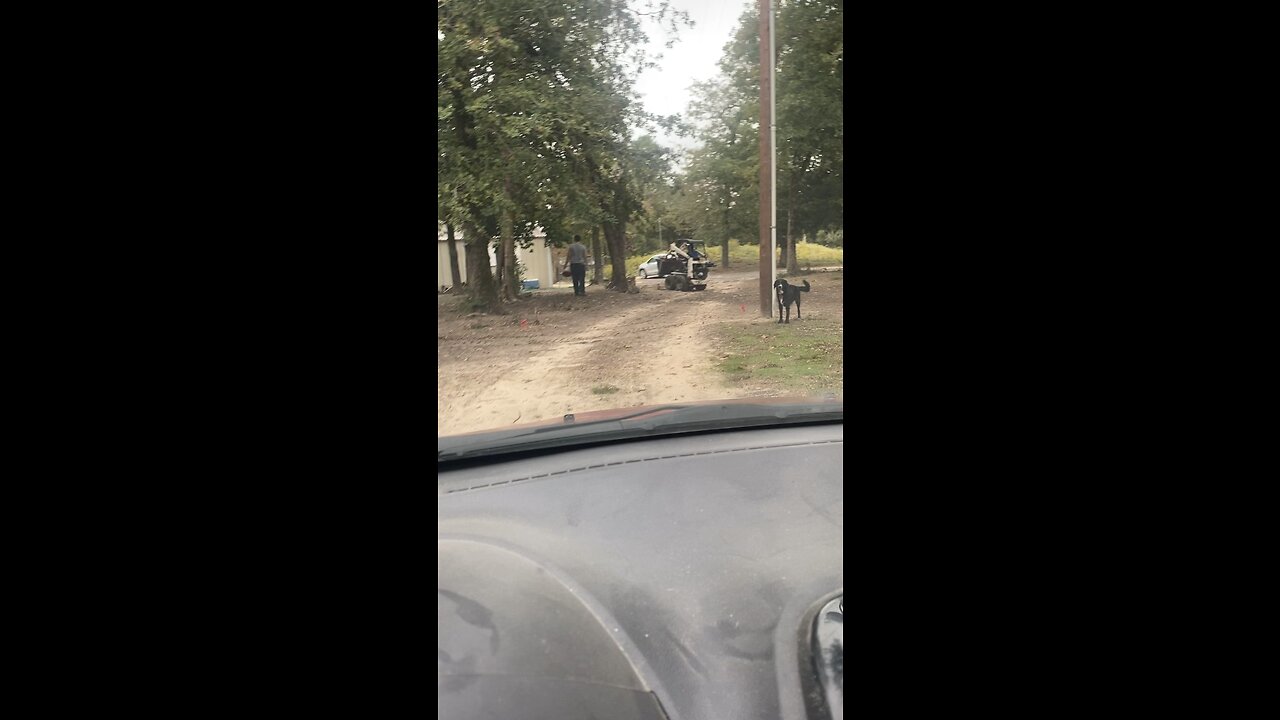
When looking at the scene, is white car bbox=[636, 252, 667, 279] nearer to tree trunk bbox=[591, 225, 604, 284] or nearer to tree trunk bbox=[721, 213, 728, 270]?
tree trunk bbox=[591, 225, 604, 284]

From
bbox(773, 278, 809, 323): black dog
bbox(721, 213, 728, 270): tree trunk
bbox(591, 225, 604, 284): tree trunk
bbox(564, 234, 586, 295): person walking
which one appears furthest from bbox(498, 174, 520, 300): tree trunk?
bbox(773, 278, 809, 323): black dog

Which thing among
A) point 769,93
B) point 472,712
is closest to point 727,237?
point 769,93

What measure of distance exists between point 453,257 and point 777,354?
63.0 inches

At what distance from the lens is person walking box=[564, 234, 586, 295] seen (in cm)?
321

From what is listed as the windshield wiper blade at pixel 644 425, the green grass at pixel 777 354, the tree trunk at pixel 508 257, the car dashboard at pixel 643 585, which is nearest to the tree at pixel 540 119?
the tree trunk at pixel 508 257

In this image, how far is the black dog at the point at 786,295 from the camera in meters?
3.44

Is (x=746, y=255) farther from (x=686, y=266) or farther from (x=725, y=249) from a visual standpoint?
(x=686, y=266)

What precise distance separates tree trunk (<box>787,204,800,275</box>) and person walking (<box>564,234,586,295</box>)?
0.97 meters

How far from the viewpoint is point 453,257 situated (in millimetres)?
2697

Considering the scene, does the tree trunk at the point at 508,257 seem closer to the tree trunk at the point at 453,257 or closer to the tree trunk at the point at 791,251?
the tree trunk at the point at 453,257

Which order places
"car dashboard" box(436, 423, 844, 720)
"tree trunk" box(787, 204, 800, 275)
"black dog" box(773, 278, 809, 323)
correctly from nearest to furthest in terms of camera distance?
"car dashboard" box(436, 423, 844, 720)
"tree trunk" box(787, 204, 800, 275)
"black dog" box(773, 278, 809, 323)
